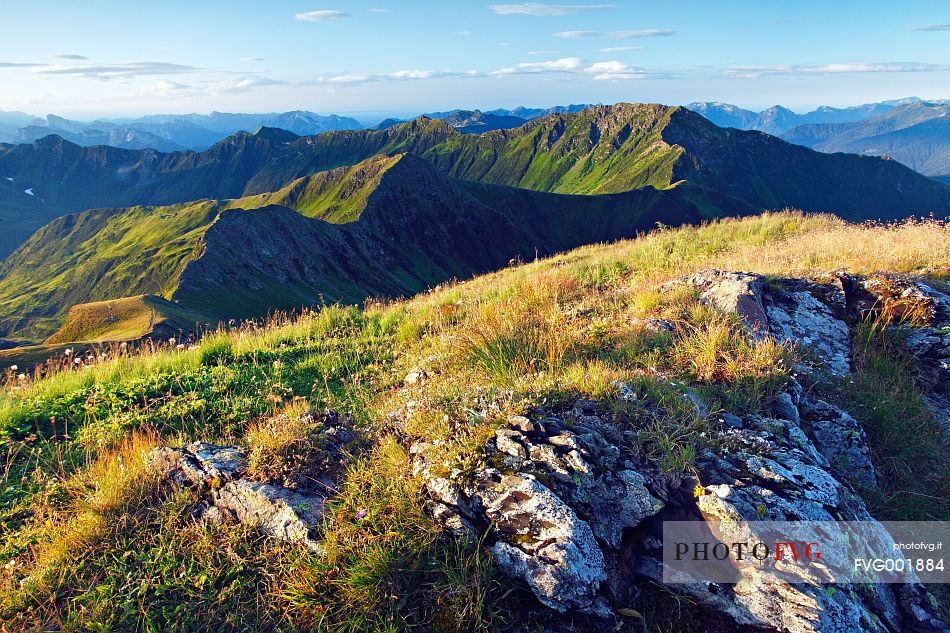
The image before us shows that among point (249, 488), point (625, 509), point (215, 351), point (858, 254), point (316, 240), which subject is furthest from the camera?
point (316, 240)

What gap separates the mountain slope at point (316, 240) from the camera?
79125mm

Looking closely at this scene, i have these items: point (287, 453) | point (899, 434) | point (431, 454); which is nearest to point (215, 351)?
point (287, 453)

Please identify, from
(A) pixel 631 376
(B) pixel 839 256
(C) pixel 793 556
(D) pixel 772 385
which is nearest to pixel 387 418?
(A) pixel 631 376

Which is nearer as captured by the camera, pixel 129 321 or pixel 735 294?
pixel 735 294

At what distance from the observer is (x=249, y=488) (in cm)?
396

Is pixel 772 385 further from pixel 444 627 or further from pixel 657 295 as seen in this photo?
pixel 444 627

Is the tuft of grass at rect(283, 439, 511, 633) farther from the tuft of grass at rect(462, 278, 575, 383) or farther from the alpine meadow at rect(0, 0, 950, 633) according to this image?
the tuft of grass at rect(462, 278, 575, 383)

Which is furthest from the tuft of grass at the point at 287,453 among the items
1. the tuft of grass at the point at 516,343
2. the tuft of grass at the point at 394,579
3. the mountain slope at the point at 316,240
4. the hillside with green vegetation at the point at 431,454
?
the mountain slope at the point at 316,240

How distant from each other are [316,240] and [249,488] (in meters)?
94.1

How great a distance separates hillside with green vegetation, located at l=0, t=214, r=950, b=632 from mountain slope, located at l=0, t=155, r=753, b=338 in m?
53.9

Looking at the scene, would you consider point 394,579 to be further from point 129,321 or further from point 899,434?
point 129,321

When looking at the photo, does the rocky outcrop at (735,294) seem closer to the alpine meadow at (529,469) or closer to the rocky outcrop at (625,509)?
the alpine meadow at (529,469)

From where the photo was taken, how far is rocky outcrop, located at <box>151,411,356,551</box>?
A: 369 cm

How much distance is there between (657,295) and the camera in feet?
24.4
